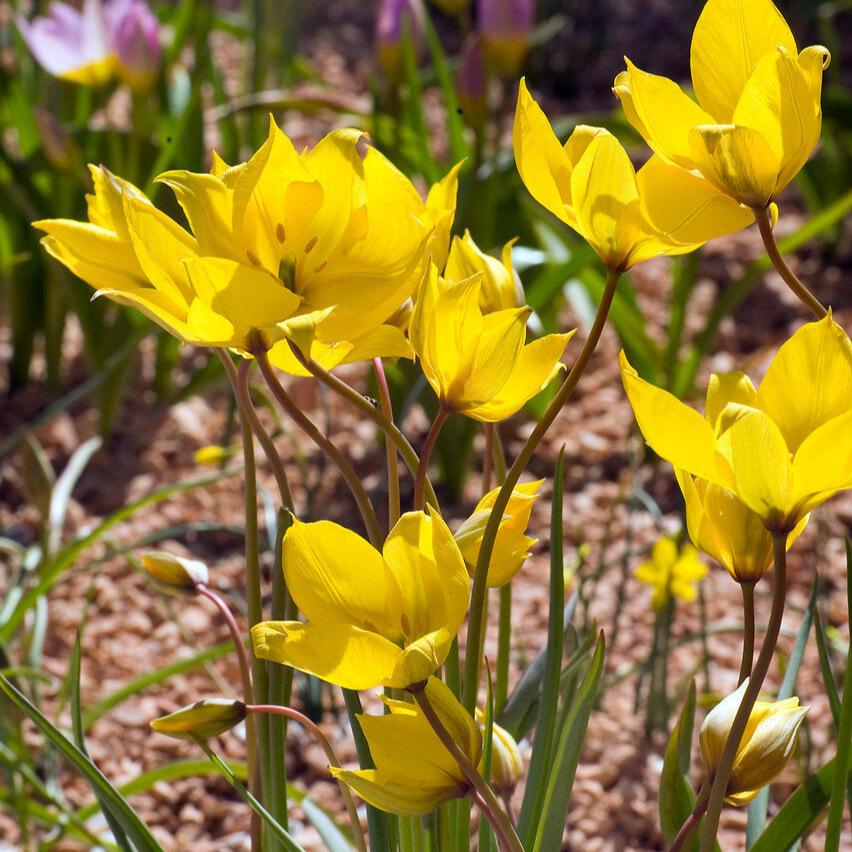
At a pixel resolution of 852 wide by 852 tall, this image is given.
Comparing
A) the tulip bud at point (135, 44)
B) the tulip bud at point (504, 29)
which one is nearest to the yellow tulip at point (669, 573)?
the tulip bud at point (504, 29)

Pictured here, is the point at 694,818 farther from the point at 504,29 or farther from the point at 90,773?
the point at 504,29

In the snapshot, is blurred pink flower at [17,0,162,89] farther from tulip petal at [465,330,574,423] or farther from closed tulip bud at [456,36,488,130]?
tulip petal at [465,330,574,423]

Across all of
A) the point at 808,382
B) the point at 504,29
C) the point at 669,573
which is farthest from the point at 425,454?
the point at 504,29

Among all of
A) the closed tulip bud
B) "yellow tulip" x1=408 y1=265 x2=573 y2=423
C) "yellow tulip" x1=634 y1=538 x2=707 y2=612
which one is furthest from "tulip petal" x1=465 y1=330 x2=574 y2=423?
the closed tulip bud

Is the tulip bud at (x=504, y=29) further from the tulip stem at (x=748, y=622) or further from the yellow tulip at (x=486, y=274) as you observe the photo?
the tulip stem at (x=748, y=622)

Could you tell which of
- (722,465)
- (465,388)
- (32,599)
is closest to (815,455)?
(722,465)
